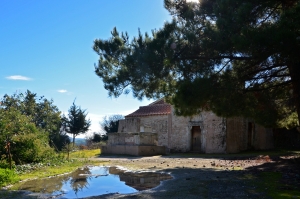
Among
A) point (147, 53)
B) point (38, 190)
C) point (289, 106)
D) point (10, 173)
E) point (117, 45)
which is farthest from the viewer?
point (289, 106)

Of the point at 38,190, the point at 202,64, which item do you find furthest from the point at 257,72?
the point at 38,190

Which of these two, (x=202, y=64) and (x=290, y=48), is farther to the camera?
(x=202, y=64)

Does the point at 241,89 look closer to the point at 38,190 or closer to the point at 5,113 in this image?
the point at 38,190

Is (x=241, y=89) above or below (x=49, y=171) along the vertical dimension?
above

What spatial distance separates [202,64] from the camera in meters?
12.2

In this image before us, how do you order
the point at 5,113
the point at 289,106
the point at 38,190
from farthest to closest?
the point at 5,113
the point at 289,106
the point at 38,190

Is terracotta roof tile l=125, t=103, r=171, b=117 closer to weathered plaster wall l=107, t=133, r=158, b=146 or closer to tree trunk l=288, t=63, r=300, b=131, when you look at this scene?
weathered plaster wall l=107, t=133, r=158, b=146

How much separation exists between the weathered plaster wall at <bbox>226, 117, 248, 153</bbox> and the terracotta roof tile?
5.56m

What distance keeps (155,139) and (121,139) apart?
2.55 m

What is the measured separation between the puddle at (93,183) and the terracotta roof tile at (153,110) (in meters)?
15.8

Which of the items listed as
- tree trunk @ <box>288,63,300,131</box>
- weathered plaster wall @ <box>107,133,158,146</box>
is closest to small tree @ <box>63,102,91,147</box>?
weathered plaster wall @ <box>107,133,158,146</box>

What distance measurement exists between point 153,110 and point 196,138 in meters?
5.12

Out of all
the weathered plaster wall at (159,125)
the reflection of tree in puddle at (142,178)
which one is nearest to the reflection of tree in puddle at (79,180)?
the reflection of tree in puddle at (142,178)

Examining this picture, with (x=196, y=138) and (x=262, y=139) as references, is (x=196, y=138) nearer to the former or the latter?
(x=196, y=138)
